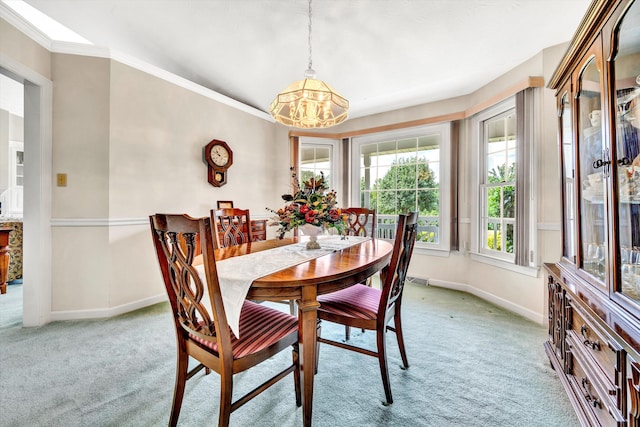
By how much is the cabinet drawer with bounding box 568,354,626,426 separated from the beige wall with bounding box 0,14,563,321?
128 centimetres

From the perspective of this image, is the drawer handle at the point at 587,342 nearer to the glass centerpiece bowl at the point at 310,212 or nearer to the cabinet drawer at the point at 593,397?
the cabinet drawer at the point at 593,397

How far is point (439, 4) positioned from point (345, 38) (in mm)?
794

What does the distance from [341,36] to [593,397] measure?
2.87m

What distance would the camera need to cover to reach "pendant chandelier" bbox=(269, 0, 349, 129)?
197cm

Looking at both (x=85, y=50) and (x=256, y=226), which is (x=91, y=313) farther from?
(x=85, y=50)

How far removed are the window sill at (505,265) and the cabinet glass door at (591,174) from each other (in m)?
1.24

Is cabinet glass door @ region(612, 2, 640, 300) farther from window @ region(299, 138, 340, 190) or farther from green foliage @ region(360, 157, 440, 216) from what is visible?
window @ region(299, 138, 340, 190)

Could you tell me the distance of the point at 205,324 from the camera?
1184 millimetres

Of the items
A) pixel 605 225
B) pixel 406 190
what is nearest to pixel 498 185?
pixel 406 190

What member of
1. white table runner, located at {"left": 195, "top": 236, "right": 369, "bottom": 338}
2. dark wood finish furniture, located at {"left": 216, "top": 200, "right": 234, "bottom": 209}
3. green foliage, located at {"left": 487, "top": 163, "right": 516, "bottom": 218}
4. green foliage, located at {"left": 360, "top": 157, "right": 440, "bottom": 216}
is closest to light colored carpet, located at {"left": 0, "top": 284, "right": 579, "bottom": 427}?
white table runner, located at {"left": 195, "top": 236, "right": 369, "bottom": 338}

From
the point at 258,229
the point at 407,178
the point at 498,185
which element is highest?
the point at 407,178

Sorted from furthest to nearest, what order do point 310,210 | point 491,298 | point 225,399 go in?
point 491,298, point 310,210, point 225,399

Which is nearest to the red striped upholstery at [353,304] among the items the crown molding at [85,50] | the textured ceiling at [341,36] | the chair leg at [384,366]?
the chair leg at [384,366]

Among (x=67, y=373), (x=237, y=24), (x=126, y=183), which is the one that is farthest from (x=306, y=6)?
(x=67, y=373)
